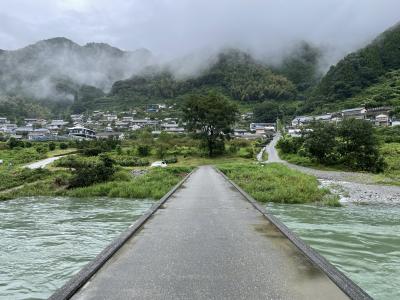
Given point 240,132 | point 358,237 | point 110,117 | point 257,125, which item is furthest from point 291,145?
point 110,117

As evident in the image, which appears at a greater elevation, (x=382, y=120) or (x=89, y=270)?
(x=382, y=120)

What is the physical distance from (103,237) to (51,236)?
1623 millimetres

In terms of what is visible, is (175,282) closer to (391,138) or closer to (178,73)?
(391,138)

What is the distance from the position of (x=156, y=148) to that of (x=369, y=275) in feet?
150

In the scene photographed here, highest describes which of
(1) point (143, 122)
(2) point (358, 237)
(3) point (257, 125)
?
(1) point (143, 122)

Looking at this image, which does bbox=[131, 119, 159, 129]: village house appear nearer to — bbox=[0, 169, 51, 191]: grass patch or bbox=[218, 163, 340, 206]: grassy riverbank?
bbox=[0, 169, 51, 191]: grass patch

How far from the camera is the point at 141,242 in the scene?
7.73 metres

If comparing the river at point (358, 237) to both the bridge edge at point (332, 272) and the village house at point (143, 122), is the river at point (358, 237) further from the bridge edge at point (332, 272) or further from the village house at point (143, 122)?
the village house at point (143, 122)

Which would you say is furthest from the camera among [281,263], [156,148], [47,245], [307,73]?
[307,73]

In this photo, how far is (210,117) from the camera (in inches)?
2044

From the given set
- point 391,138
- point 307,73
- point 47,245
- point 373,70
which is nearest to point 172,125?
point 373,70

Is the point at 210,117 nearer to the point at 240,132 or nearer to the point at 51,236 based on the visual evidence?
the point at 51,236

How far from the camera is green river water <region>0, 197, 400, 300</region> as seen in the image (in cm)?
760

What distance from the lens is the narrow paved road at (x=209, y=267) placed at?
5.00 meters
